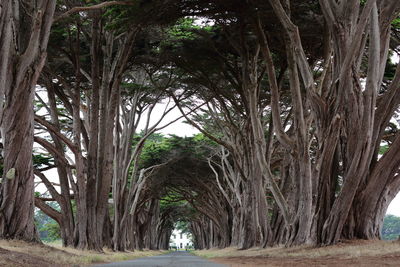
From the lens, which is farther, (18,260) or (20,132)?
(20,132)

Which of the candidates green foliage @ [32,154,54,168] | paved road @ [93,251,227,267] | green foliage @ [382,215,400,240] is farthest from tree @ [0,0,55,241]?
green foliage @ [382,215,400,240]

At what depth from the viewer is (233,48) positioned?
52.9 ft

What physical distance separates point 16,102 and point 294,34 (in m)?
5.99

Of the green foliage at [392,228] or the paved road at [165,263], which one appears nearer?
the paved road at [165,263]

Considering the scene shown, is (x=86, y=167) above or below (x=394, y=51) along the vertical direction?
below

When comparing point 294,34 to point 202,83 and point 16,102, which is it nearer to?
point 16,102

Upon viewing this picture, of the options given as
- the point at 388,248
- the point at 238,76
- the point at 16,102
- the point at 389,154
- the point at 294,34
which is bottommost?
the point at 388,248

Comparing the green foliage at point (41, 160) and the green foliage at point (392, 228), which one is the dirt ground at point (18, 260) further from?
the green foliage at point (392, 228)

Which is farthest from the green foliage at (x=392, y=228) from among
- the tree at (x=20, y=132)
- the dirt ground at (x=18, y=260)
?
the dirt ground at (x=18, y=260)

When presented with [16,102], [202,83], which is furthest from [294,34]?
[202,83]

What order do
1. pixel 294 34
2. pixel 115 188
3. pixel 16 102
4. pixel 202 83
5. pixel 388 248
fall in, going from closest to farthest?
pixel 388 248 → pixel 16 102 → pixel 294 34 → pixel 202 83 → pixel 115 188

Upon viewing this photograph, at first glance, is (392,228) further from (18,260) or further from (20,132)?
(18,260)

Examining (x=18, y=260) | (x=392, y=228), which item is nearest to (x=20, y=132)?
(x=18, y=260)

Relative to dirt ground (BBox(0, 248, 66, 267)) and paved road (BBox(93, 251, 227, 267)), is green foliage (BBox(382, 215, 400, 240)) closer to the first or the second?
paved road (BBox(93, 251, 227, 267))
